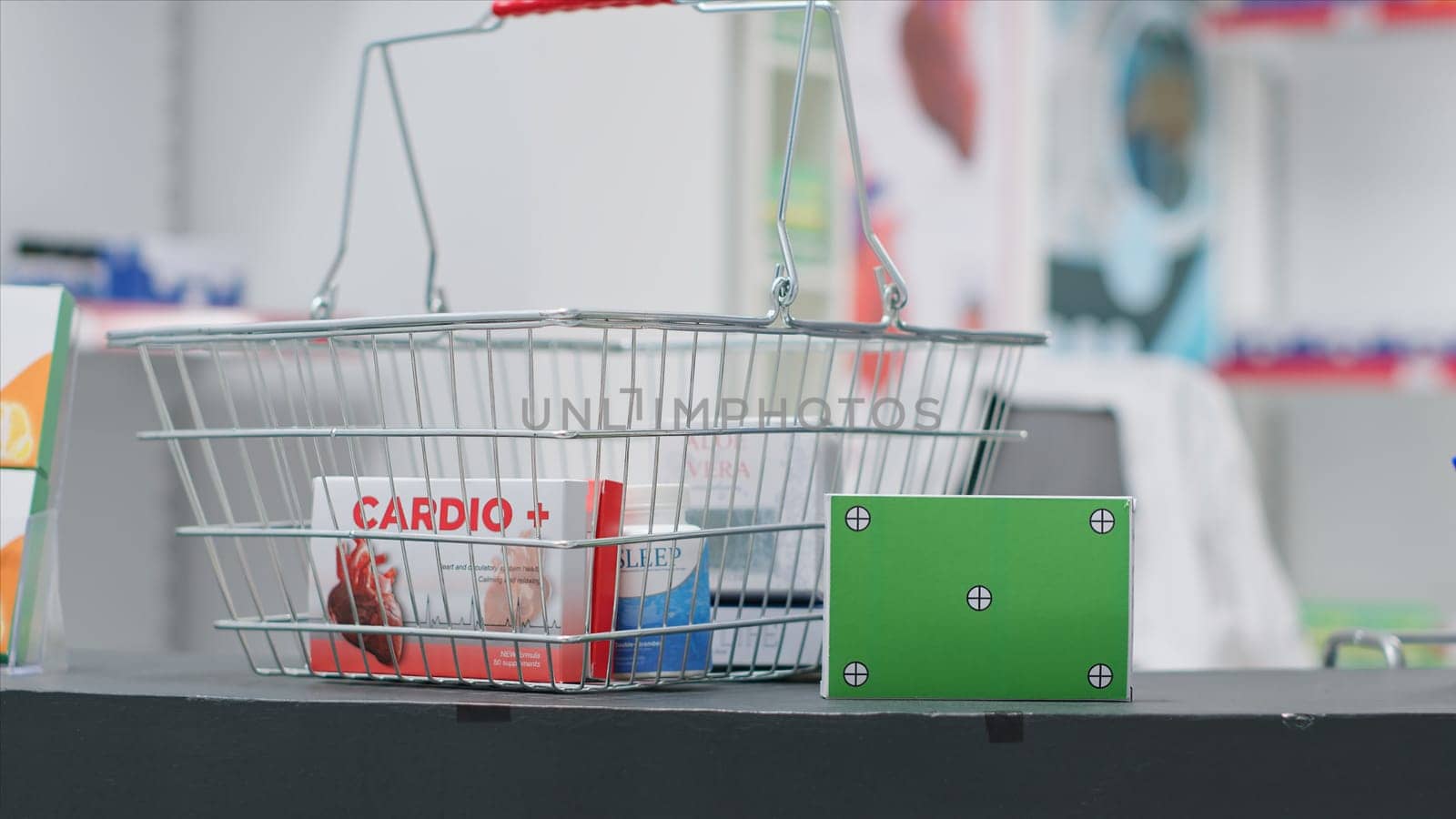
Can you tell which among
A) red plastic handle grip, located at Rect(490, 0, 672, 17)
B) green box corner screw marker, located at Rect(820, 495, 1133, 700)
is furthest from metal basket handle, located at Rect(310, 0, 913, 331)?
green box corner screw marker, located at Rect(820, 495, 1133, 700)

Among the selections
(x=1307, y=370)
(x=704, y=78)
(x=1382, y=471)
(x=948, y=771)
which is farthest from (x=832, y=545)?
(x=1382, y=471)

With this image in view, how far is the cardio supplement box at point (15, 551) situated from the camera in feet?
2.93

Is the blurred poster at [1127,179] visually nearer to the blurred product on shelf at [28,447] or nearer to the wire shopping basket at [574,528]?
the wire shopping basket at [574,528]

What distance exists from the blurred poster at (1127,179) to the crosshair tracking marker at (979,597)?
3.23 m

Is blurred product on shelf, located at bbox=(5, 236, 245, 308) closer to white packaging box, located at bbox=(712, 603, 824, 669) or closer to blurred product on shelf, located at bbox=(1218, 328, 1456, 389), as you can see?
white packaging box, located at bbox=(712, 603, 824, 669)

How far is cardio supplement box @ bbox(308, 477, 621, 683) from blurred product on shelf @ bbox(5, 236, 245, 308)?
0.93 meters

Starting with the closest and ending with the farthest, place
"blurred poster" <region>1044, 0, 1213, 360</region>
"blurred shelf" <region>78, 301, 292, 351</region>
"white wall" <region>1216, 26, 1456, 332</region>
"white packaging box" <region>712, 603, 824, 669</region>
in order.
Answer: "white packaging box" <region>712, 603, 824, 669</region> → "blurred shelf" <region>78, 301, 292, 351</region> → "blurred poster" <region>1044, 0, 1213, 360</region> → "white wall" <region>1216, 26, 1456, 332</region>

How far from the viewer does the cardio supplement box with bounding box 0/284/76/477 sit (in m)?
0.91

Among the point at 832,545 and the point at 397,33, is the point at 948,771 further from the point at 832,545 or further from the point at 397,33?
the point at 397,33

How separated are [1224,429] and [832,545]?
1914 mm

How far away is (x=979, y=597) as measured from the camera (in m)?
0.76

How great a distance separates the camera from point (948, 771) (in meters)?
0.72

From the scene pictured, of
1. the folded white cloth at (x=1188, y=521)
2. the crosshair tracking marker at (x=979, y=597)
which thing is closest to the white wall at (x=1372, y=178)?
the folded white cloth at (x=1188, y=521)

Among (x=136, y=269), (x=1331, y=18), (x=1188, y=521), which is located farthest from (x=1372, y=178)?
(x=136, y=269)
